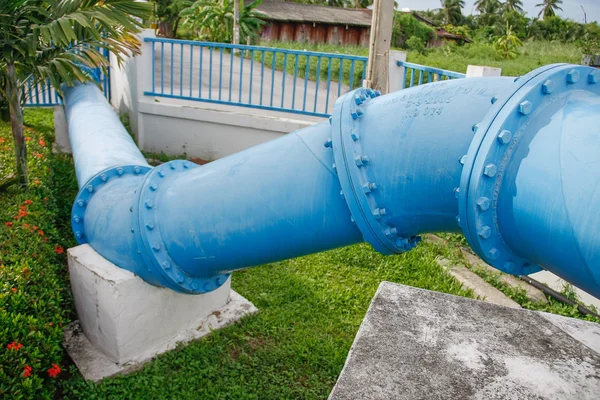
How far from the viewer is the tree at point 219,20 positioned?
23.1m

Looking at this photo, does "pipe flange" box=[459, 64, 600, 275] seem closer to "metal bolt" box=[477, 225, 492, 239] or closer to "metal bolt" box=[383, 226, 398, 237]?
"metal bolt" box=[477, 225, 492, 239]

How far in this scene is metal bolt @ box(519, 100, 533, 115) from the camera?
140 centimetres

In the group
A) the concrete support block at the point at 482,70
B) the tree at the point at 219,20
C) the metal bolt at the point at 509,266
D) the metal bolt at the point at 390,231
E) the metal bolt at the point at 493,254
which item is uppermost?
the tree at the point at 219,20

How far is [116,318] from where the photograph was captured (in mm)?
3098

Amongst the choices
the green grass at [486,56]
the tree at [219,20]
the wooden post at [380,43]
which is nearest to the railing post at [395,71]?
the wooden post at [380,43]

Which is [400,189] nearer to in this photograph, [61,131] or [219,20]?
[61,131]

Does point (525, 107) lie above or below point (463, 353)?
above

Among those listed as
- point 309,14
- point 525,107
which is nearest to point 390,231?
point 525,107

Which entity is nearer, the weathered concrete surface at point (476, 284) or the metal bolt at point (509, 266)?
the metal bolt at point (509, 266)

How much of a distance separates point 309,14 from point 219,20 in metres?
12.3

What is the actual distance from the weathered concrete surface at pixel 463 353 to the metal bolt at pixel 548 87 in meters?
1.57

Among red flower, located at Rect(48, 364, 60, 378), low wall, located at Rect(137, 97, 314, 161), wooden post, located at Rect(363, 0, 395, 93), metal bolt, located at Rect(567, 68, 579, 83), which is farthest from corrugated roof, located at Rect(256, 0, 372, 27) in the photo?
metal bolt, located at Rect(567, 68, 579, 83)

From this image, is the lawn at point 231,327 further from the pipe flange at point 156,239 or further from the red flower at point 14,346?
the pipe flange at point 156,239

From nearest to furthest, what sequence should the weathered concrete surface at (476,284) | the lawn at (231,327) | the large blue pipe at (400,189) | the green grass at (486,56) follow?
the large blue pipe at (400,189), the lawn at (231,327), the weathered concrete surface at (476,284), the green grass at (486,56)
